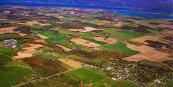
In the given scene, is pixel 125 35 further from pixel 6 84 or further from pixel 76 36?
pixel 6 84

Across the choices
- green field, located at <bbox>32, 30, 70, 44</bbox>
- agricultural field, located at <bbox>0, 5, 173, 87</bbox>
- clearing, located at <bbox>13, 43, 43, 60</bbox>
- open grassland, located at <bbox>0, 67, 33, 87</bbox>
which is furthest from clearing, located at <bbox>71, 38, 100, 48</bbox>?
open grassland, located at <bbox>0, 67, 33, 87</bbox>

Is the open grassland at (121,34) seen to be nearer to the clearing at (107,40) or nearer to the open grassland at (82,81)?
the clearing at (107,40)

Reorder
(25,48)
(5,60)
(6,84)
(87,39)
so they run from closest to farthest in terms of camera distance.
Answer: (6,84) < (5,60) < (25,48) < (87,39)

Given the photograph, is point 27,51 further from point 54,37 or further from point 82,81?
point 82,81

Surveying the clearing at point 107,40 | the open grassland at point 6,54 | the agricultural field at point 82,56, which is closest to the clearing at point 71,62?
the agricultural field at point 82,56

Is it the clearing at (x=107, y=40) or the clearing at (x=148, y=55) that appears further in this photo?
the clearing at (x=107, y=40)

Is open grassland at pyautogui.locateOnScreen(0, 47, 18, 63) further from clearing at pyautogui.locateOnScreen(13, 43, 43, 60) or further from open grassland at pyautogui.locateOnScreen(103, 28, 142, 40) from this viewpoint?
open grassland at pyautogui.locateOnScreen(103, 28, 142, 40)

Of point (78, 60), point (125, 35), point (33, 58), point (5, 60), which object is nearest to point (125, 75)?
point (78, 60)

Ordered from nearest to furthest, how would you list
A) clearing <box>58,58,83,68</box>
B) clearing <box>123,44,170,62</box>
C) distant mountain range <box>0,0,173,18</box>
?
clearing <box>58,58,83,68</box>, clearing <box>123,44,170,62</box>, distant mountain range <box>0,0,173,18</box>
